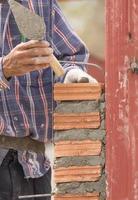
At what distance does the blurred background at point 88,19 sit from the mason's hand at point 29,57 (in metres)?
1.92

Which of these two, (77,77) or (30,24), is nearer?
(30,24)

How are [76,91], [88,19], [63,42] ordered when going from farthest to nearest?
[88,19] → [63,42] → [76,91]

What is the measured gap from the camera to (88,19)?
5.35 m

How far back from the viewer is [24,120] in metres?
A: 3.68

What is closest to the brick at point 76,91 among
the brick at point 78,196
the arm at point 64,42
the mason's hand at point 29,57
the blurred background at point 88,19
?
the arm at point 64,42

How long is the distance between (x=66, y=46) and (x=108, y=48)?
36cm

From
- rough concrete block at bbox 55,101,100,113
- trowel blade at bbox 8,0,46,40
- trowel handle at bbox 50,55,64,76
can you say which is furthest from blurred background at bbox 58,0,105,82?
trowel blade at bbox 8,0,46,40

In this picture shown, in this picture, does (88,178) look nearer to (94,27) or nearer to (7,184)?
(7,184)

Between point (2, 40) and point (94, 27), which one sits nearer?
point (2, 40)

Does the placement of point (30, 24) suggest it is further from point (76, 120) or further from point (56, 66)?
point (76, 120)

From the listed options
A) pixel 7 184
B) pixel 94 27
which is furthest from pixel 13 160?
pixel 94 27

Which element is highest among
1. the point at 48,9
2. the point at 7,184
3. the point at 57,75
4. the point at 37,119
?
the point at 48,9

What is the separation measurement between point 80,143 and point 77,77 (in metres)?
0.32

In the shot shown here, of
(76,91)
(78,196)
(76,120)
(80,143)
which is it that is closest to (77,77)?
(76,91)
